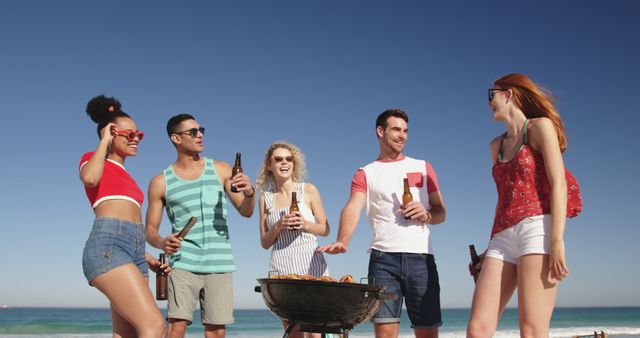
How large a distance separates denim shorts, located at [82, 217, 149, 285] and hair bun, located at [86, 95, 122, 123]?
2.88 ft

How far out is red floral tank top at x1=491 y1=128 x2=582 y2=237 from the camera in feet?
11.6

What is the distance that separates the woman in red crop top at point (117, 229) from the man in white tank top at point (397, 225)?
1.32m

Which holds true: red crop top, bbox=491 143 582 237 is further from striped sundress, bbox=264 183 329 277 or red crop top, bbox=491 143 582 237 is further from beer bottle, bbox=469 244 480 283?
striped sundress, bbox=264 183 329 277

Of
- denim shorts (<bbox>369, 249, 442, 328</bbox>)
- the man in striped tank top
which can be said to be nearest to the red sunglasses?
the man in striped tank top

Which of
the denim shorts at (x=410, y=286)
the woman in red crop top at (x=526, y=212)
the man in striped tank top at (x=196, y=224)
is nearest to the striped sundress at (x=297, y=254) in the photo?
the man in striped tank top at (x=196, y=224)

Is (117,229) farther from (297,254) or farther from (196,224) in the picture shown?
(297,254)

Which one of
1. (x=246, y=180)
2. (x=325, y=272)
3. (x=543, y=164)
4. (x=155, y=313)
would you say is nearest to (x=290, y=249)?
(x=325, y=272)

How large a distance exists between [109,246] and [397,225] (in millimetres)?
2157

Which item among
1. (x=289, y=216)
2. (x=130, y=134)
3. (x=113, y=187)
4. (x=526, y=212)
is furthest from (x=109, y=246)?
(x=526, y=212)

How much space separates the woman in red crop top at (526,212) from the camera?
11.1ft

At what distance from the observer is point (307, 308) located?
3.37 m

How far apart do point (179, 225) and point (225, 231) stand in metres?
0.38

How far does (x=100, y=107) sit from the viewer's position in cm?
429

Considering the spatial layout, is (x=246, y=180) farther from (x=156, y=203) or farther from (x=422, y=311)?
(x=422, y=311)
